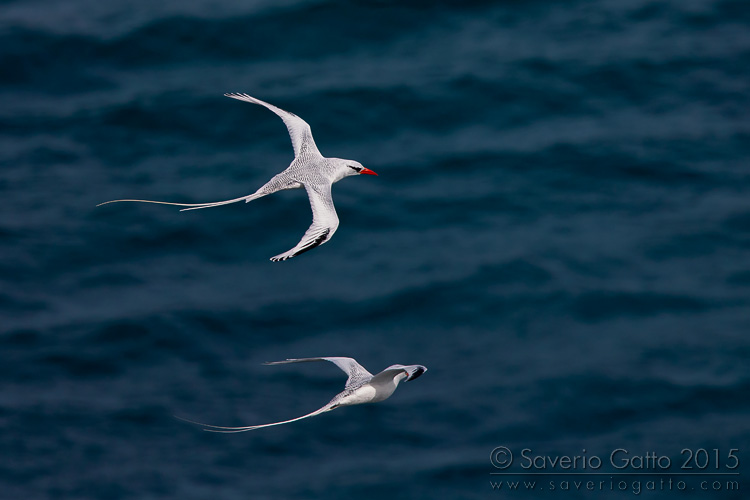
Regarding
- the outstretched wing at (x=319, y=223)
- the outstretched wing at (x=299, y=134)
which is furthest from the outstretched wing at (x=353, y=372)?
the outstretched wing at (x=299, y=134)

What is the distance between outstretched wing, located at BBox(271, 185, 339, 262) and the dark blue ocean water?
4912mm

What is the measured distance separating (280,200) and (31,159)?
5666 mm

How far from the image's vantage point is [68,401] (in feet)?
60.8

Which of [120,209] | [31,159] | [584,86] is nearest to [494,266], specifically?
[584,86]

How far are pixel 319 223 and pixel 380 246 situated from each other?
676 centimetres

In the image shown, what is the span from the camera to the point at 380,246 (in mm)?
20656

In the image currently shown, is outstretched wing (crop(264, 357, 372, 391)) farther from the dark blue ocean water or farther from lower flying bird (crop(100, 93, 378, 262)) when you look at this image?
the dark blue ocean water

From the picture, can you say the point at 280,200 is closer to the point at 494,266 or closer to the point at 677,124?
the point at 494,266

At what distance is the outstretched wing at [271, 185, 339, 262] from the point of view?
42.4 feet

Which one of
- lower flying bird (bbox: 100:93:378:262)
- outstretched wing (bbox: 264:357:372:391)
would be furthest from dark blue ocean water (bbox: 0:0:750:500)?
lower flying bird (bbox: 100:93:378:262)

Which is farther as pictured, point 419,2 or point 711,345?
point 419,2

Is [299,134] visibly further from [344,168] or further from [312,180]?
[312,180]

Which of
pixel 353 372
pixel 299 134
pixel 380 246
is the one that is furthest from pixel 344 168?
pixel 380 246

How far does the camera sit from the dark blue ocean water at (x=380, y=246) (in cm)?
1795
